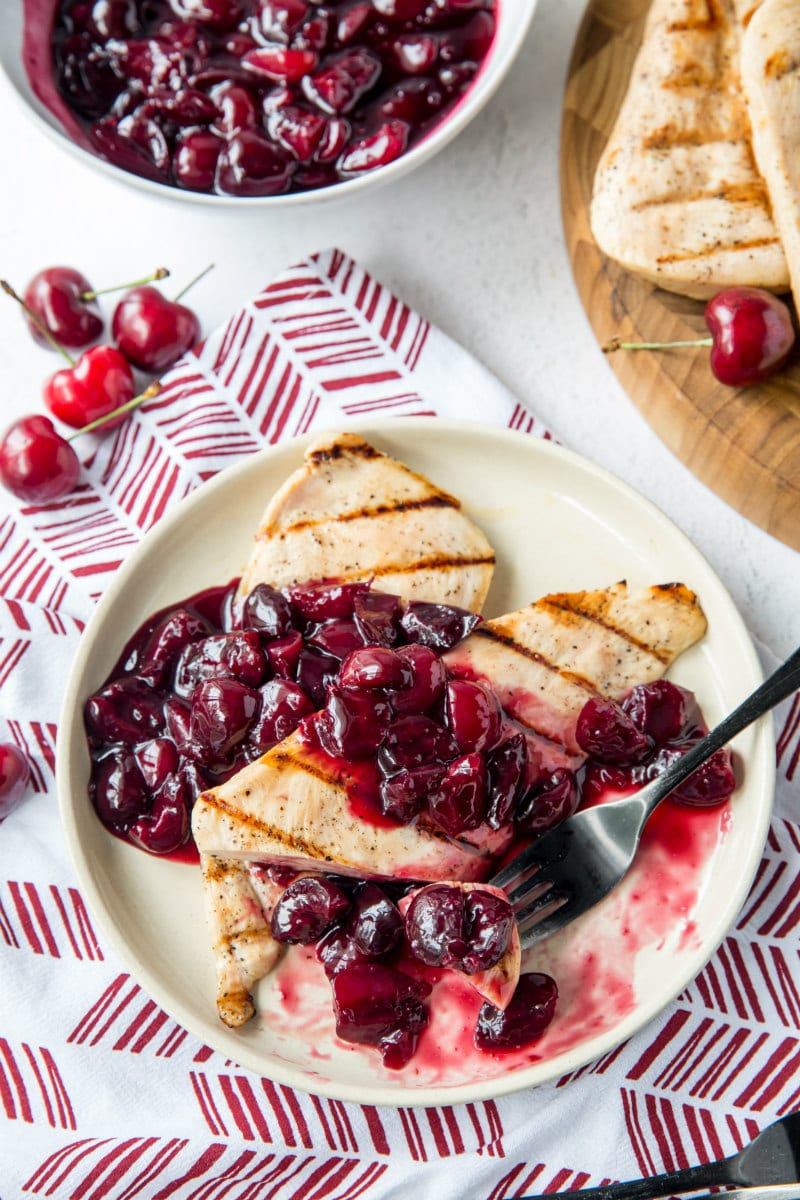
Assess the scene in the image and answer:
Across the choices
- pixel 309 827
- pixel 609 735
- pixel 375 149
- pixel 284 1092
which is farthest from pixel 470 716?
pixel 375 149

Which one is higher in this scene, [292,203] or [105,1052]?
[292,203]

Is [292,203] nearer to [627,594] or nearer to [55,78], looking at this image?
[55,78]

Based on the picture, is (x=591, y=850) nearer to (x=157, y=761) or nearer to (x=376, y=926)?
(x=376, y=926)

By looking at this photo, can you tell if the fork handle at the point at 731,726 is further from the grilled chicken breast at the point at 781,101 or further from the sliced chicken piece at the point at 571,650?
the grilled chicken breast at the point at 781,101

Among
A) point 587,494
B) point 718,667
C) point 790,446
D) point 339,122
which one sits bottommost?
point 718,667

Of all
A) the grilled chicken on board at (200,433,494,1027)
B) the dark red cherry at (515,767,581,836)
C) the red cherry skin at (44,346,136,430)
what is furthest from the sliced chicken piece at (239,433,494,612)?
the red cherry skin at (44,346,136,430)

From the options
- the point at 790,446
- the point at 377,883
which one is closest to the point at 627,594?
the point at 790,446

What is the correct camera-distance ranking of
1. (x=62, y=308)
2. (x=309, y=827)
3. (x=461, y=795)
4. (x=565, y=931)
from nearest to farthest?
1. (x=461, y=795)
2. (x=309, y=827)
3. (x=565, y=931)
4. (x=62, y=308)
